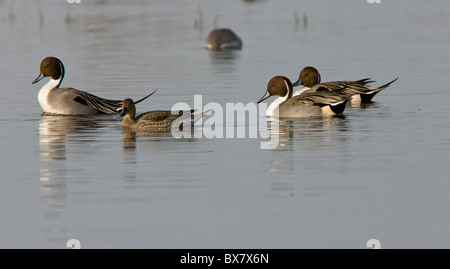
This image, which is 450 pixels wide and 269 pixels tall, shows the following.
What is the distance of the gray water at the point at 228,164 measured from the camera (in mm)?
8094

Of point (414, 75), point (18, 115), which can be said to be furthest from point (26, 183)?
point (414, 75)

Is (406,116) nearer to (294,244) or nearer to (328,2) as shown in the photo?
(294,244)

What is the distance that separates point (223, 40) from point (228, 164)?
1654 cm

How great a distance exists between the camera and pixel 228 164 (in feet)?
35.8

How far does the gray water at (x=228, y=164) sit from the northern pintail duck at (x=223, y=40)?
1233mm

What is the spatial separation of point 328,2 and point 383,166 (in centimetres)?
3521

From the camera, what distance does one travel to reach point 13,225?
8422mm

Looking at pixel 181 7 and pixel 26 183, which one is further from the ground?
pixel 181 7

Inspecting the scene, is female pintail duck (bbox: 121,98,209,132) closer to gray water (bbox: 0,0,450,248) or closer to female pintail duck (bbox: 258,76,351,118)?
gray water (bbox: 0,0,450,248)

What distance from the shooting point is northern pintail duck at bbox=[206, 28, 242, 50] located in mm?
27125

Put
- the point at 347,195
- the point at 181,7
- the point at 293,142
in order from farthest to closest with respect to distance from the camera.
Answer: the point at 181,7 → the point at 293,142 → the point at 347,195

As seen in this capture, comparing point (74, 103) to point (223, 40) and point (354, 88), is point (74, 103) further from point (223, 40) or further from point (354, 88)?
point (223, 40)

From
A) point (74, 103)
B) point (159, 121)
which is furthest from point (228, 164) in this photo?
point (74, 103)
